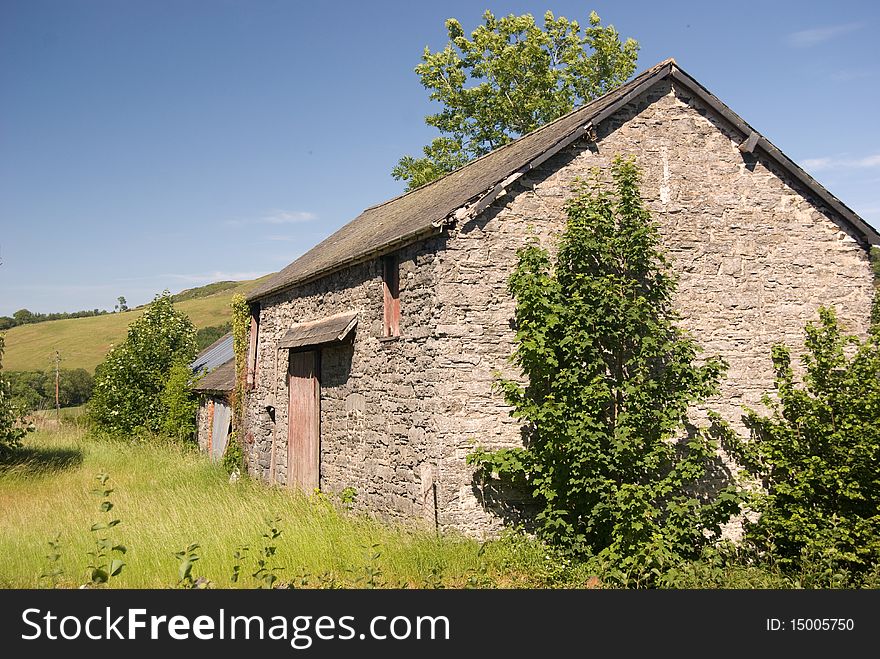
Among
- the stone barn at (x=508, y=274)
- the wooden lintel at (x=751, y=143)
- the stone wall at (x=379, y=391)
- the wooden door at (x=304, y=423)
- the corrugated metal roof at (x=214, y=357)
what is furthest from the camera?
the corrugated metal roof at (x=214, y=357)

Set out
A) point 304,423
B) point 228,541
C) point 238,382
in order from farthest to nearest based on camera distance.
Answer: point 238,382 → point 304,423 → point 228,541

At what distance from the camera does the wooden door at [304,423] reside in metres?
12.2

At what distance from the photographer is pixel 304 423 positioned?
12734 mm

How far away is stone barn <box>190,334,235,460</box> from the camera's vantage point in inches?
760

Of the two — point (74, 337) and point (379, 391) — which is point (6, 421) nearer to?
point (379, 391)

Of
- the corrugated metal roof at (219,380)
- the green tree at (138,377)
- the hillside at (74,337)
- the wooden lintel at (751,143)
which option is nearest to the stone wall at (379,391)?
the wooden lintel at (751,143)

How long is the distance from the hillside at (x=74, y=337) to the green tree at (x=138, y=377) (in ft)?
121

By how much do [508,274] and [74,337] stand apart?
69.4 meters

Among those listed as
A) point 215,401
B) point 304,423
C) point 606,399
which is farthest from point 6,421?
point 606,399

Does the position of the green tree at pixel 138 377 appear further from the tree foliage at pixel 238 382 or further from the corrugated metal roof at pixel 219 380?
the tree foliage at pixel 238 382

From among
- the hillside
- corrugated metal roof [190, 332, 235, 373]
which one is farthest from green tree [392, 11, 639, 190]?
the hillside

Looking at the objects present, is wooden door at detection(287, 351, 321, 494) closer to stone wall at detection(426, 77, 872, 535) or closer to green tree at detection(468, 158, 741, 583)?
stone wall at detection(426, 77, 872, 535)

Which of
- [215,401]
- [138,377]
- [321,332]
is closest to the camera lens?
[321,332]

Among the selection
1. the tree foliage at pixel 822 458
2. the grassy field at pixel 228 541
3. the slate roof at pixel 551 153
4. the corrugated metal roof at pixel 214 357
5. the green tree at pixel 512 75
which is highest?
the green tree at pixel 512 75
